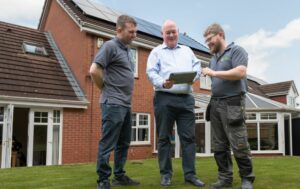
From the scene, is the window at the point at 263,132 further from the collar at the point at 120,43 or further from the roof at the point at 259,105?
the collar at the point at 120,43

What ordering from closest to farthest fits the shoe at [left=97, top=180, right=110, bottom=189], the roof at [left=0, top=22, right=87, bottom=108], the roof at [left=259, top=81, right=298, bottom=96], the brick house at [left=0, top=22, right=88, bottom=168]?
1. the shoe at [left=97, top=180, right=110, bottom=189]
2. the brick house at [left=0, top=22, right=88, bottom=168]
3. the roof at [left=0, top=22, right=87, bottom=108]
4. the roof at [left=259, top=81, right=298, bottom=96]

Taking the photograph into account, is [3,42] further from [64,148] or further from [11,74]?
[64,148]

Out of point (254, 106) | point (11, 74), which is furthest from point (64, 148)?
point (254, 106)

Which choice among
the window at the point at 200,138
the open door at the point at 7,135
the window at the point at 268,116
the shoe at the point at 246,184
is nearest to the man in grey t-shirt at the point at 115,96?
the shoe at the point at 246,184

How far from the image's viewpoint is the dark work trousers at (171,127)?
428 centimetres

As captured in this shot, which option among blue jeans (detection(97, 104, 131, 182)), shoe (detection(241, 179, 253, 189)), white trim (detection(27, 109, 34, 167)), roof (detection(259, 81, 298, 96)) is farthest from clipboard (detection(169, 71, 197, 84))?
roof (detection(259, 81, 298, 96))

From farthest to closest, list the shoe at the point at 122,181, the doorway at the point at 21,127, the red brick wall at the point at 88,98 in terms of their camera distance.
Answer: the doorway at the point at 21,127 < the red brick wall at the point at 88,98 < the shoe at the point at 122,181

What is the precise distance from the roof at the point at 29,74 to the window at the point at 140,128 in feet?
8.84

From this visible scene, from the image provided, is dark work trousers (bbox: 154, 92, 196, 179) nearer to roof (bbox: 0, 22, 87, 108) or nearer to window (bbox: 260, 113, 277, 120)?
→ roof (bbox: 0, 22, 87, 108)

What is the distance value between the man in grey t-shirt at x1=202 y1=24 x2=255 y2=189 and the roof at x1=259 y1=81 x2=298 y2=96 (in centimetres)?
2682

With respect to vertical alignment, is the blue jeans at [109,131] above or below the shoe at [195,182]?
above

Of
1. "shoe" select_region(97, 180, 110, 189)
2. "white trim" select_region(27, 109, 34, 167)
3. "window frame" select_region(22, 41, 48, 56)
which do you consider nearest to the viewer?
"shoe" select_region(97, 180, 110, 189)

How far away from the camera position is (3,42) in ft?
45.3

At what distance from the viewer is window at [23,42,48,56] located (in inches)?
566
